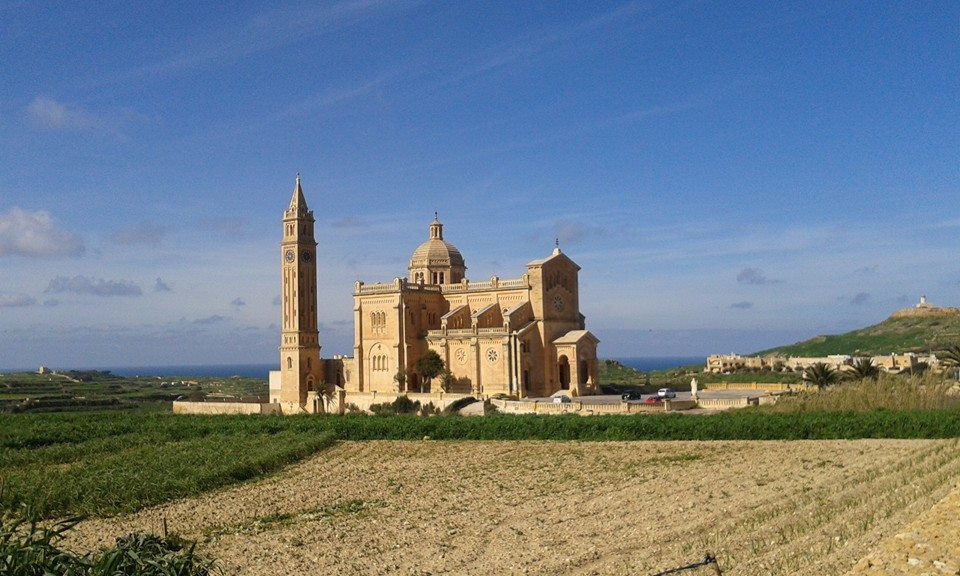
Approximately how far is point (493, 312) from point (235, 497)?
3100 centimetres

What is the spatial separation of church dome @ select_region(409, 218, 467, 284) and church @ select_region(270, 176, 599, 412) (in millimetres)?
74

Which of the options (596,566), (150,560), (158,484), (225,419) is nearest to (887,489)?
(596,566)

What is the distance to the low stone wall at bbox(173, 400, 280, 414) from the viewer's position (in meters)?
55.1

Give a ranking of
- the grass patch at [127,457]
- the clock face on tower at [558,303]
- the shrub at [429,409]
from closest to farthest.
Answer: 1. the grass patch at [127,457]
2. the shrub at [429,409]
3. the clock face on tower at [558,303]

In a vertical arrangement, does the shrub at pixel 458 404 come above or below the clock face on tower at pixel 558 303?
below

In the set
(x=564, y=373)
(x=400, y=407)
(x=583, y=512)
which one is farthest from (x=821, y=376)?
(x=583, y=512)

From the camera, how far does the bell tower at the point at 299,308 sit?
57.2 meters

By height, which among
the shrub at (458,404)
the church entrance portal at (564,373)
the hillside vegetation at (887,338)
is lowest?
the shrub at (458,404)

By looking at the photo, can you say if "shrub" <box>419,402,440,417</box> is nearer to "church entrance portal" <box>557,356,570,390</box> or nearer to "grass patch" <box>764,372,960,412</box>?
"church entrance portal" <box>557,356,570,390</box>

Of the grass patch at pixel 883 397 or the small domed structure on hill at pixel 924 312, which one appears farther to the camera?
the small domed structure on hill at pixel 924 312

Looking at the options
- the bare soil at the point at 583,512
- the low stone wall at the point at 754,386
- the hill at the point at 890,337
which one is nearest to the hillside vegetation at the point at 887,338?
the hill at the point at 890,337

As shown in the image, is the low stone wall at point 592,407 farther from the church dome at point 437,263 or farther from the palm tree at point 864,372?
the church dome at point 437,263

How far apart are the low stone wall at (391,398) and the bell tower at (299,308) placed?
3.51m

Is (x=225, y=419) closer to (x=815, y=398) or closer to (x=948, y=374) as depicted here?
(x=815, y=398)
